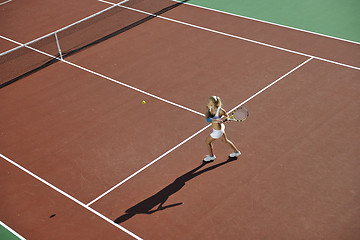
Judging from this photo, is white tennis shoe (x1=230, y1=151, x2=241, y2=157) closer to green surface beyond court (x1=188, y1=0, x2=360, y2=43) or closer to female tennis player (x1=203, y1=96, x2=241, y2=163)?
female tennis player (x1=203, y1=96, x2=241, y2=163)

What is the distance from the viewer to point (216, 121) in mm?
12148

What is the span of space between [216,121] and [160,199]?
2164 mm

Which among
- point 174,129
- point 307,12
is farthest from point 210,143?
point 307,12

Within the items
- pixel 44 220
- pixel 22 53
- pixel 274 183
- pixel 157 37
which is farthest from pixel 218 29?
pixel 44 220

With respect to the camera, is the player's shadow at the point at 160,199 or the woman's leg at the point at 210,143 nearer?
the player's shadow at the point at 160,199

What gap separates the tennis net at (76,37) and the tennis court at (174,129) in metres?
0.06

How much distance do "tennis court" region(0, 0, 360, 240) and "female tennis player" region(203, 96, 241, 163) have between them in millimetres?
358

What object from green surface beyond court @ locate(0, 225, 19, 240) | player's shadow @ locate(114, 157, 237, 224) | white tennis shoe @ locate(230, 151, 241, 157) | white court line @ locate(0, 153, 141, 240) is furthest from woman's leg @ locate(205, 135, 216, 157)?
green surface beyond court @ locate(0, 225, 19, 240)

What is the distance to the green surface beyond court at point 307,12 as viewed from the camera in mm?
18469

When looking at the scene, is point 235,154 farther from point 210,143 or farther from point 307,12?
point 307,12

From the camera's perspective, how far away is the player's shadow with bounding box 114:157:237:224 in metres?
11.4

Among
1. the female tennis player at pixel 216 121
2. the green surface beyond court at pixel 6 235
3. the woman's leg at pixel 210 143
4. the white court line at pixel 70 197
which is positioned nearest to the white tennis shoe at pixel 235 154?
the female tennis player at pixel 216 121

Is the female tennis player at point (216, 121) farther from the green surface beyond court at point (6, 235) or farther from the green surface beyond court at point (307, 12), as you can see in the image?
the green surface beyond court at point (307, 12)

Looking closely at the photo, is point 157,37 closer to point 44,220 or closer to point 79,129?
point 79,129
